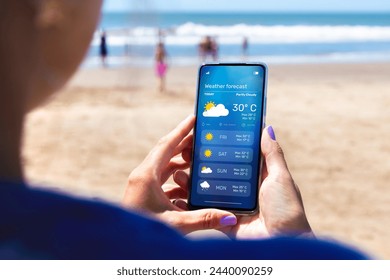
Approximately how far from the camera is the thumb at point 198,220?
1344mm

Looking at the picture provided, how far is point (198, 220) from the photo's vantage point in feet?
4.43

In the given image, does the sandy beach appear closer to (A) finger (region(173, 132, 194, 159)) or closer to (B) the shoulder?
(A) finger (region(173, 132, 194, 159))

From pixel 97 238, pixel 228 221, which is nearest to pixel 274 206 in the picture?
pixel 228 221

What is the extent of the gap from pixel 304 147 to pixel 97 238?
6.41 metres

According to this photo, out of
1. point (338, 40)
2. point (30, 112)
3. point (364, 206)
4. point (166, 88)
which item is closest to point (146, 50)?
point (30, 112)

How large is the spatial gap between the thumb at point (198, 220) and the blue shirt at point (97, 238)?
0.80 m

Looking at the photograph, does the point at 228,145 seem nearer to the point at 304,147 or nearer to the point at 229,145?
the point at 229,145

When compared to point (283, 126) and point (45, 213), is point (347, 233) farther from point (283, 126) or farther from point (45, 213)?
point (45, 213)

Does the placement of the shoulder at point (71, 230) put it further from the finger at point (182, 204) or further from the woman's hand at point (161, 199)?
the finger at point (182, 204)

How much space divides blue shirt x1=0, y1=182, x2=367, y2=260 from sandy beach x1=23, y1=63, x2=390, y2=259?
1.91 metres

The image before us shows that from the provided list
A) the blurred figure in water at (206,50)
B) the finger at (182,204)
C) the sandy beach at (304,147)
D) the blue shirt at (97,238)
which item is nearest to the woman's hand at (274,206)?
the finger at (182,204)

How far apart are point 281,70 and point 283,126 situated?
8.02m

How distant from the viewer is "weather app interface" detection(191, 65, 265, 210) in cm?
146

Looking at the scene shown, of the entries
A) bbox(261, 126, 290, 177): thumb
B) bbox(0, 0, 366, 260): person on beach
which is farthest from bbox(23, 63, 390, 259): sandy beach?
bbox(0, 0, 366, 260): person on beach
